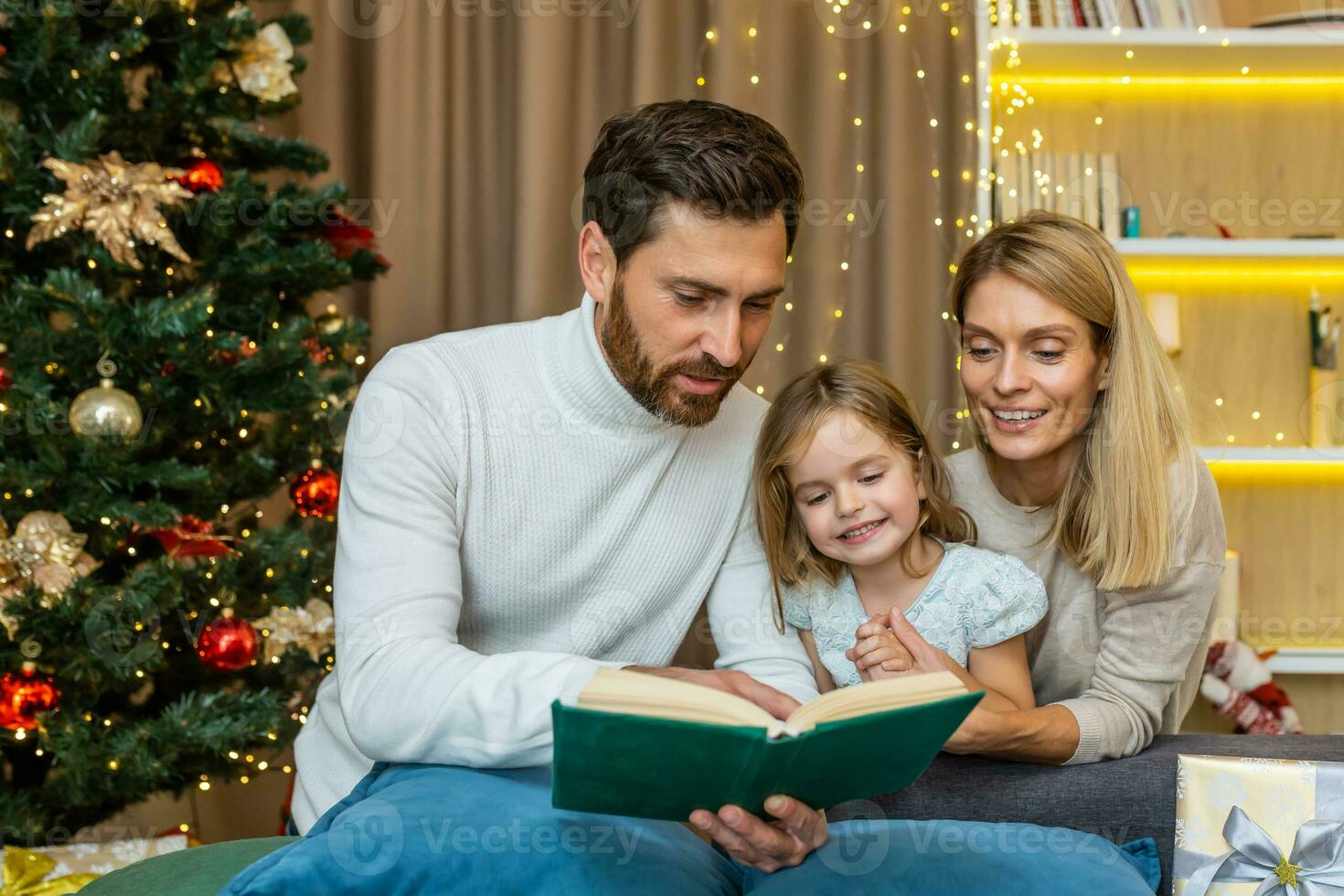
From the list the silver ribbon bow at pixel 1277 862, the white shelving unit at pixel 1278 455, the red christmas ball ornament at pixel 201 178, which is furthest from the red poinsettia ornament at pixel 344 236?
the white shelving unit at pixel 1278 455

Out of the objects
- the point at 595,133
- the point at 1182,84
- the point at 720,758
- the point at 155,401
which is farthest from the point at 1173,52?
the point at 720,758

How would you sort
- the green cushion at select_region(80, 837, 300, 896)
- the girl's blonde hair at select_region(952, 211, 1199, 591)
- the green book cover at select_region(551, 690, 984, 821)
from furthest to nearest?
the girl's blonde hair at select_region(952, 211, 1199, 591) → the green cushion at select_region(80, 837, 300, 896) → the green book cover at select_region(551, 690, 984, 821)

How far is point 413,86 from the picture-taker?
2955 mm

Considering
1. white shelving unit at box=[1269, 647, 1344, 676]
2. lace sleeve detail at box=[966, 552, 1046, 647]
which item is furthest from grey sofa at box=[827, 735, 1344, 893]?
white shelving unit at box=[1269, 647, 1344, 676]

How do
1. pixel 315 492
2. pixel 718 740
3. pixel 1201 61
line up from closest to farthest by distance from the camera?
pixel 718 740
pixel 315 492
pixel 1201 61

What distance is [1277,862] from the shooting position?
4.52 feet

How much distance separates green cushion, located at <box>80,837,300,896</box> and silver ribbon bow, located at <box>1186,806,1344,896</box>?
106 centimetres

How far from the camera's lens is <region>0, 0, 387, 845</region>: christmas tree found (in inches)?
79.5

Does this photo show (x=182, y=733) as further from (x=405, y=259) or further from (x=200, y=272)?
(x=405, y=259)

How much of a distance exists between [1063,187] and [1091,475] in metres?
1.46

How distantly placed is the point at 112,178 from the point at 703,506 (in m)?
1.20

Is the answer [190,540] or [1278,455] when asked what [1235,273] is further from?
[190,540]

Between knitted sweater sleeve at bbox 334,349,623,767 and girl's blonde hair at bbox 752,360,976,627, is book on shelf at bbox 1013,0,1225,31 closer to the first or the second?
girl's blonde hair at bbox 752,360,976,627

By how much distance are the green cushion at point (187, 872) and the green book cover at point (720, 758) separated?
1.67ft
